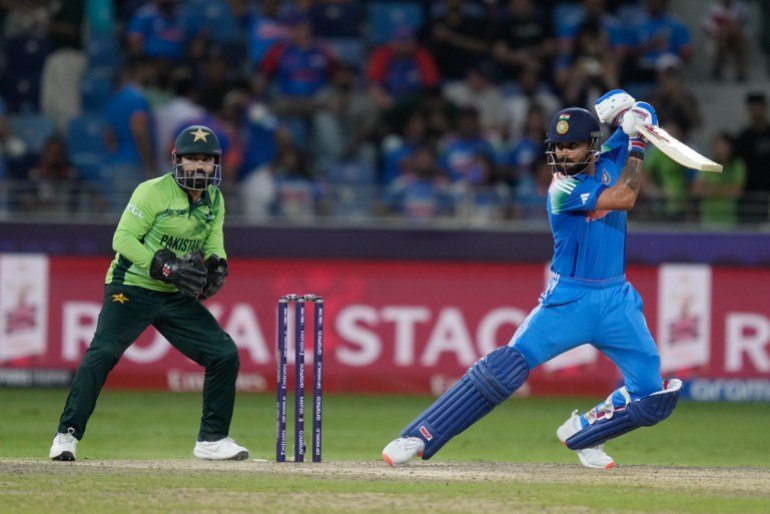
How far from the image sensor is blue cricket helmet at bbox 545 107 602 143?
8.52m

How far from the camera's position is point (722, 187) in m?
15.0

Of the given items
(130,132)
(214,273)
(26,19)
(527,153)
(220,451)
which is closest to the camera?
(214,273)

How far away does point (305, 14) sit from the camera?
57.9ft

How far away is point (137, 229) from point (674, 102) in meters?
9.06

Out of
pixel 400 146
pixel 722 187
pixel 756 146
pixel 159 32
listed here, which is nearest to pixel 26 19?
pixel 159 32

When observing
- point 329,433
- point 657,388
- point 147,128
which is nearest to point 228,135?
point 147,128

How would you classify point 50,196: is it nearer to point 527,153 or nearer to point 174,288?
point 527,153

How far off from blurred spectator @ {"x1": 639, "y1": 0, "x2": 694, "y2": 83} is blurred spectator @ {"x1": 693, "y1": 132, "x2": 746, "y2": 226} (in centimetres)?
208

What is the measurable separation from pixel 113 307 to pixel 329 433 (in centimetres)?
324

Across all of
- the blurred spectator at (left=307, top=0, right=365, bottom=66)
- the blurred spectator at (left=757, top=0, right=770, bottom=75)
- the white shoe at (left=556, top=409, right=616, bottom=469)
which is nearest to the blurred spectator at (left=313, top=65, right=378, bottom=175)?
the blurred spectator at (left=307, top=0, right=365, bottom=66)

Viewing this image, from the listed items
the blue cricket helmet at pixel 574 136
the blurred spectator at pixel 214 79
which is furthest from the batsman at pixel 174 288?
the blurred spectator at pixel 214 79

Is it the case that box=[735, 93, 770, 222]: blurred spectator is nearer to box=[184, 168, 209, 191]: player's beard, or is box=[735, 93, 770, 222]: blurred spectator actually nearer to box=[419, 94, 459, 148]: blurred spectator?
box=[419, 94, 459, 148]: blurred spectator

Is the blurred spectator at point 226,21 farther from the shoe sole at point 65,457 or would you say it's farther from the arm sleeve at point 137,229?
the shoe sole at point 65,457

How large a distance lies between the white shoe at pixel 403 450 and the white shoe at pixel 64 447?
1.95 m
